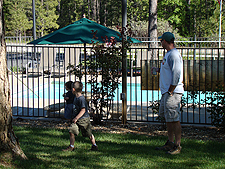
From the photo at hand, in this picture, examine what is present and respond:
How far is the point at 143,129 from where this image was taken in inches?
264

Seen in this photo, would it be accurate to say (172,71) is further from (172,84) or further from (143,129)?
(143,129)

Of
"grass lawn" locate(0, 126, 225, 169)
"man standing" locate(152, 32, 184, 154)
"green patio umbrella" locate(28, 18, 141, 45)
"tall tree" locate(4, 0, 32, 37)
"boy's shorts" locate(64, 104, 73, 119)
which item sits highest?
"tall tree" locate(4, 0, 32, 37)

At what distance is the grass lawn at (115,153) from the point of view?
4.18 meters

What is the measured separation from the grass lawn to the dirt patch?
0.54 metres

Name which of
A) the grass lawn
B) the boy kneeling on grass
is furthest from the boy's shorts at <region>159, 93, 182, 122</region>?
the boy kneeling on grass

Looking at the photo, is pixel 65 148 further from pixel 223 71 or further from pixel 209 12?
pixel 209 12

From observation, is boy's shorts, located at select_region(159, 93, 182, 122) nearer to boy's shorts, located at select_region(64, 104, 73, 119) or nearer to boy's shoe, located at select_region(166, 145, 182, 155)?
boy's shoe, located at select_region(166, 145, 182, 155)

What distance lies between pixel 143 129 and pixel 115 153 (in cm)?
207

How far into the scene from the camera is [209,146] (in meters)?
5.26

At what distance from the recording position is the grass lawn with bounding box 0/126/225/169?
164 inches

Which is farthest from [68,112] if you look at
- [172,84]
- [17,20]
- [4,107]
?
[17,20]

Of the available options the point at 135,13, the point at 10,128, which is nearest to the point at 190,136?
the point at 10,128

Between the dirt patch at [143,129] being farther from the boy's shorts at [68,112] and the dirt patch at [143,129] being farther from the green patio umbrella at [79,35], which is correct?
the green patio umbrella at [79,35]

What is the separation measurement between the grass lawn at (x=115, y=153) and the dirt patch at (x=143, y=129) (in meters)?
0.54
